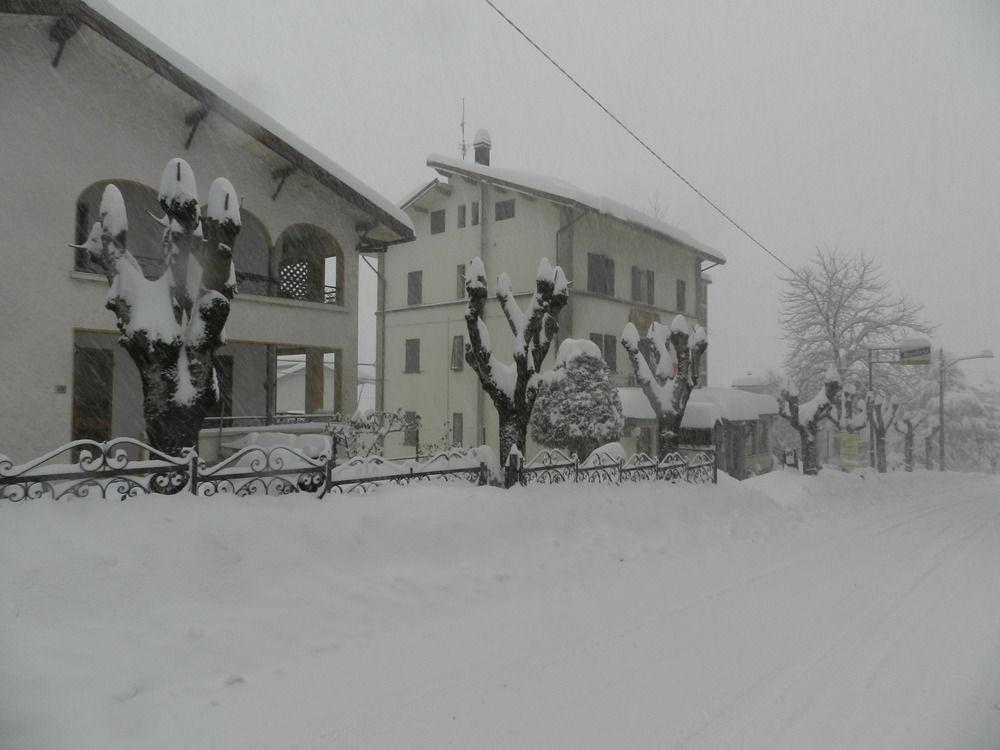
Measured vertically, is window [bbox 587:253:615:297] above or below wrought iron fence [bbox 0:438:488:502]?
above

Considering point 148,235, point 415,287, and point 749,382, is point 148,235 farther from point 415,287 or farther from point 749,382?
point 749,382

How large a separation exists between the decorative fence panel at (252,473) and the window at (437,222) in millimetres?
17031

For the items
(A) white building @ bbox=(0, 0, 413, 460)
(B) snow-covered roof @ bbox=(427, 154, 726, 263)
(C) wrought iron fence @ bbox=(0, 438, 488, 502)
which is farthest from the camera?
(B) snow-covered roof @ bbox=(427, 154, 726, 263)

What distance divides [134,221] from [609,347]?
15898 mm

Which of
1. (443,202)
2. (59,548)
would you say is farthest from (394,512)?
(443,202)

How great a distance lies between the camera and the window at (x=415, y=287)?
2605 cm

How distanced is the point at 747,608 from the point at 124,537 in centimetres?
567

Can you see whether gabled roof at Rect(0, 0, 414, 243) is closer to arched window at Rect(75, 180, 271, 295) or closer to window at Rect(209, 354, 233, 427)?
arched window at Rect(75, 180, 271, 295)

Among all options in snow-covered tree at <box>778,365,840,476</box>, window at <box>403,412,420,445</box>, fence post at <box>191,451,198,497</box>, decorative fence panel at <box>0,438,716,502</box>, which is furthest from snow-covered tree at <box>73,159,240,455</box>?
snow-covered tree at <box>778,365,840,476</box>

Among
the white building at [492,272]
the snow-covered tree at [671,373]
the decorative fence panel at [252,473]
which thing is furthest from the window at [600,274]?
the decorative fence panel at [252,473]

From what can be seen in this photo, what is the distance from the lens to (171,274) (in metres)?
7.04

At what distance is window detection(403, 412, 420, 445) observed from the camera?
75.1ft

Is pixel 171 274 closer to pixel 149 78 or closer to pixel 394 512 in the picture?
pixel 394 512

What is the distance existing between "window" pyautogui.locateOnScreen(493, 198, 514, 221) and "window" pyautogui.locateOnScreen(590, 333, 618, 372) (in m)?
5.78
